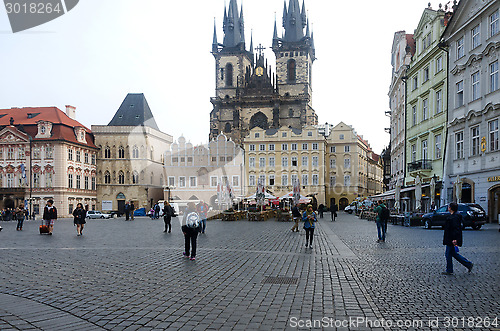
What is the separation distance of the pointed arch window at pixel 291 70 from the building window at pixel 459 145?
65.8 meters

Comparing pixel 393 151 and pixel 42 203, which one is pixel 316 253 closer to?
pixel 393 151

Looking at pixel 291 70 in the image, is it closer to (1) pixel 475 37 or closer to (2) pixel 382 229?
(1) pixel 475 37

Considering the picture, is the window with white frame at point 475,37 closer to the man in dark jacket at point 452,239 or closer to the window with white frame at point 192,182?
the man in dark jacket at point 452,239

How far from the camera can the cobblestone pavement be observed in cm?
653

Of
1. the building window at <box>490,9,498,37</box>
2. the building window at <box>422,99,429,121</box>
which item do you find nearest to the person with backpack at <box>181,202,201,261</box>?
the building window at <box>490,9,498,37</box>

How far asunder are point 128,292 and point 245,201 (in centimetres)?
5076

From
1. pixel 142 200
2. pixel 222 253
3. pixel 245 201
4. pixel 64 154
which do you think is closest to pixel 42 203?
pixel 64 154

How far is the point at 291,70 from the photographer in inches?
3871

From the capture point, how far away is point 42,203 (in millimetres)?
67250

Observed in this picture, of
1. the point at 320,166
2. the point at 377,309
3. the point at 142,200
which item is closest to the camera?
the point at 377,309

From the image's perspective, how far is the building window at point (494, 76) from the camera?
28.6 metres

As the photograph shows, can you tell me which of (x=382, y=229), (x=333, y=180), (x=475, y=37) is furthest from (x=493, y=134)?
(x=333, y=180)

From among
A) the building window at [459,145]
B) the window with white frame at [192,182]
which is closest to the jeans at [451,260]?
the building window at [459,145]

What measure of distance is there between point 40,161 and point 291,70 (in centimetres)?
5059
